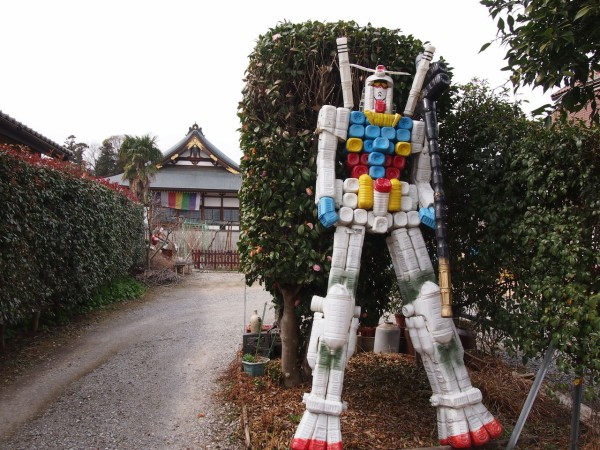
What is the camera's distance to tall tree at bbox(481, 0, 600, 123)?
300 cm

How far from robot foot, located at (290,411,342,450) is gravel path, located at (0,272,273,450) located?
3.12 feet

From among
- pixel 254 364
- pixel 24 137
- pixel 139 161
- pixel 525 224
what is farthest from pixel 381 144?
pixel 139 161

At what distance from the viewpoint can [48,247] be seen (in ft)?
22.8

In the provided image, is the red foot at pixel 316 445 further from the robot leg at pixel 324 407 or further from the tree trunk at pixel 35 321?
the tree trunk at pixel 35 321

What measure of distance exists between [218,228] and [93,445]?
18230 millimetres

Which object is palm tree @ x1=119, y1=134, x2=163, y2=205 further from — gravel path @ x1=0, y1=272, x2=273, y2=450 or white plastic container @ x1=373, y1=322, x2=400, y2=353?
white plastic container @ x1=373, y1=322, x2=400, y2=353

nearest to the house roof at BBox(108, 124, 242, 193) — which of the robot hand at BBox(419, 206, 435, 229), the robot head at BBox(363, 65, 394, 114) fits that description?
the robot head at BBox(363, 65, 394, 114)

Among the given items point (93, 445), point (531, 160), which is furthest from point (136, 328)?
point (531, 160)

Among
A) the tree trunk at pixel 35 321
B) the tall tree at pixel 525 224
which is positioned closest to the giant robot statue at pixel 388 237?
the tall tree at pixel 525 224

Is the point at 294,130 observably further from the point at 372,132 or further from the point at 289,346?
the point at 289,346

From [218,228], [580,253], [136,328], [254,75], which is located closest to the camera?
[580,253]

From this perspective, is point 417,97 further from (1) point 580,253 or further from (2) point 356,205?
(1) point 580,253

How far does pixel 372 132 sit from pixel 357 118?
181 mm

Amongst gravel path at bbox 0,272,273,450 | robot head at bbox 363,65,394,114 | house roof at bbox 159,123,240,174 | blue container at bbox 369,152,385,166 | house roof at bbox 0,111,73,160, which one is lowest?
gravel path at bbox 0,272,273,450
